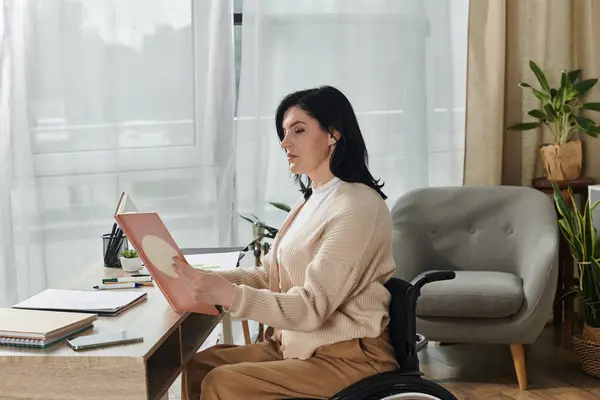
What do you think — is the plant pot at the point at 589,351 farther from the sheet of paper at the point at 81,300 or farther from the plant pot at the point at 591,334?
the sheet of paper at the point at 81,300

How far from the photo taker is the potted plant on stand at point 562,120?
384cm

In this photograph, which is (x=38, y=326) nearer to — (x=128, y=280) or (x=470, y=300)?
(x=128, y=280)

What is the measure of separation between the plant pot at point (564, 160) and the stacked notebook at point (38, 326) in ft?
8.56

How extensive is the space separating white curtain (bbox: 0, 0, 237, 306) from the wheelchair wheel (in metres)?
2.07

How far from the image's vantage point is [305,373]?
1.92m

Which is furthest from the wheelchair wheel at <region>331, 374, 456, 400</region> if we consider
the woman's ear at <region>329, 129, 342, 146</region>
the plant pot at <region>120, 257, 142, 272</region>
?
the plant pot at <region>120, 257, 142, 272</region>

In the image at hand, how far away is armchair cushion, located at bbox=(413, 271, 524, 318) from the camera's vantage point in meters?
3.22

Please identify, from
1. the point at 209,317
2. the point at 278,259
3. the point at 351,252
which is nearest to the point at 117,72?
the point at 209,317

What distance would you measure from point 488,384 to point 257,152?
1448mm

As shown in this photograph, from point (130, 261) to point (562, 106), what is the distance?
226 cm

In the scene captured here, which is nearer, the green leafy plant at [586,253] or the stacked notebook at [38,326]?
the stacked notebook at [38,326]

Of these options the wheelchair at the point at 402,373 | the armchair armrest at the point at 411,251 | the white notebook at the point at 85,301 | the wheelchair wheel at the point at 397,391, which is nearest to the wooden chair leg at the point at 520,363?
the armchair armrest at the point at 411,251

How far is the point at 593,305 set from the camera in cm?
343

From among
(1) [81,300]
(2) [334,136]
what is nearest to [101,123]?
(1) [81,300]
